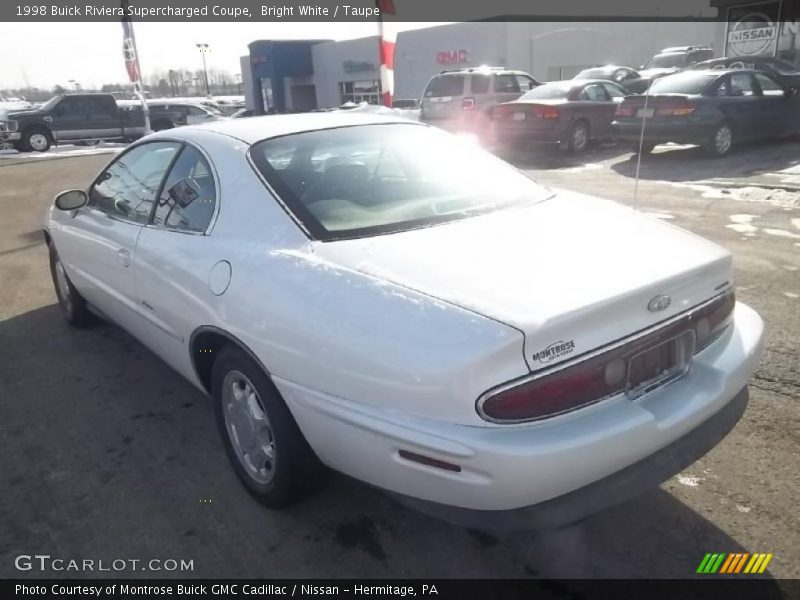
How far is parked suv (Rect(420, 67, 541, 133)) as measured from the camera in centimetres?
1531

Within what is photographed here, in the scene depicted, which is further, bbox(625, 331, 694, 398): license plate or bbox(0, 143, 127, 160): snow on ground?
bbox(0, 143, 127, 160): snow on ground

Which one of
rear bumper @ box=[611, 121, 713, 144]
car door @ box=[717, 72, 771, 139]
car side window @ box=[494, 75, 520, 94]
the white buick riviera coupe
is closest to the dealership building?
car side window @ box=[494, 75, 520, 94]

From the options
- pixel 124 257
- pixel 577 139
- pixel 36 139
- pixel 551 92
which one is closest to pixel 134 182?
pixel 124 257

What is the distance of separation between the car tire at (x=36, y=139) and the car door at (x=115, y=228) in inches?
824

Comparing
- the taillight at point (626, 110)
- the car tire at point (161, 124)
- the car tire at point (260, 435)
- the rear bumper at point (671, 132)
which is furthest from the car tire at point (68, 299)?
the car tire at point (161, 124)

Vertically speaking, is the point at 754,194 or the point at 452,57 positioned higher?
the point at 452,57

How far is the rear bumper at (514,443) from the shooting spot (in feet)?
6.15

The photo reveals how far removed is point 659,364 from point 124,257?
8.98ft

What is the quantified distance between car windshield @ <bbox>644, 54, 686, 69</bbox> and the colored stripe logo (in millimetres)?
24813

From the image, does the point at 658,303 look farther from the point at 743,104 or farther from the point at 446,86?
the point at 446,86

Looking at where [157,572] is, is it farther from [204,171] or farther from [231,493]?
[204,171]

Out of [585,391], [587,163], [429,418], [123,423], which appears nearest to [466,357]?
[429,418]

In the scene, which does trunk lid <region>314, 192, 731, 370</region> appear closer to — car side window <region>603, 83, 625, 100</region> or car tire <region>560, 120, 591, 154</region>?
car tire <region>560, 120, 591, 154</region>

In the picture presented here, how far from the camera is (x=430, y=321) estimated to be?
199cm
